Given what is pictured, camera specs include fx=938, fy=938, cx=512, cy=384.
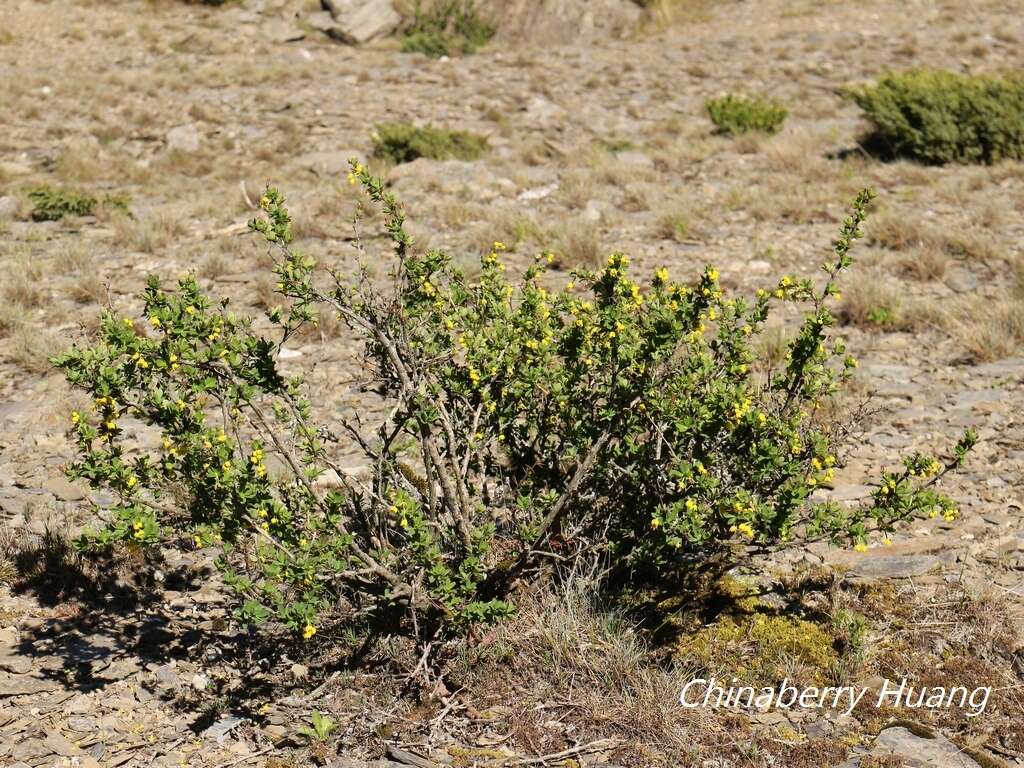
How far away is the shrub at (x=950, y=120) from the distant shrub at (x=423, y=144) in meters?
5.21

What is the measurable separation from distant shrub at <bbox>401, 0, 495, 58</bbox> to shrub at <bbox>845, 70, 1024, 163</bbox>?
7.76 meters

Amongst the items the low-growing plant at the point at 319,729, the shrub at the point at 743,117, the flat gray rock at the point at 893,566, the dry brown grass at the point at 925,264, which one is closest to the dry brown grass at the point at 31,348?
the low-growing plant at the point at 319,729

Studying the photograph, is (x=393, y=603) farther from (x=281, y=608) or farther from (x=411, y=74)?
(x=411, y=74)

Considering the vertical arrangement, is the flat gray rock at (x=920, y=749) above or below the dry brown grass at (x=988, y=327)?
below

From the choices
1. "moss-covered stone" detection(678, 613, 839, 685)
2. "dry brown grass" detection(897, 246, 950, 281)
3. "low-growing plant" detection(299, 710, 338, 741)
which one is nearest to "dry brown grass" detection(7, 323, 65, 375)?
"low-growing plant" detection(299, 710, 338, 741)

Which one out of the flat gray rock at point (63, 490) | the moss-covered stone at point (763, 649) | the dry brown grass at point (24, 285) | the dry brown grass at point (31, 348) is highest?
the dry brown grass at point (24, 285)

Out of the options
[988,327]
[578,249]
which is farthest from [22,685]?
[988,327]

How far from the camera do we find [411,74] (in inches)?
613

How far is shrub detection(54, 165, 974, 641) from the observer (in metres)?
3.68

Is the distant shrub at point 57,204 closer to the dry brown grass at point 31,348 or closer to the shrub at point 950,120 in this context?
the dry brown grass at point 31,348

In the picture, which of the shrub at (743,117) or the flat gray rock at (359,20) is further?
the flat gray rock at (359,20)

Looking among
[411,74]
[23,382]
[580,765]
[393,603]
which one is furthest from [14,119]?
[580,765]

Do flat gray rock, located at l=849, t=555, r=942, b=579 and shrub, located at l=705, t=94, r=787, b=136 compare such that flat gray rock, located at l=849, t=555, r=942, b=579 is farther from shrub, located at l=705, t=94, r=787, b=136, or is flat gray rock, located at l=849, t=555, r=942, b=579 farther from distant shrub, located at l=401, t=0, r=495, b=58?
distant shrub, located at l=401, t=0, r=495, b=58

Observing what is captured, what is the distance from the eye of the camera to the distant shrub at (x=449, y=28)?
55.7 ft
